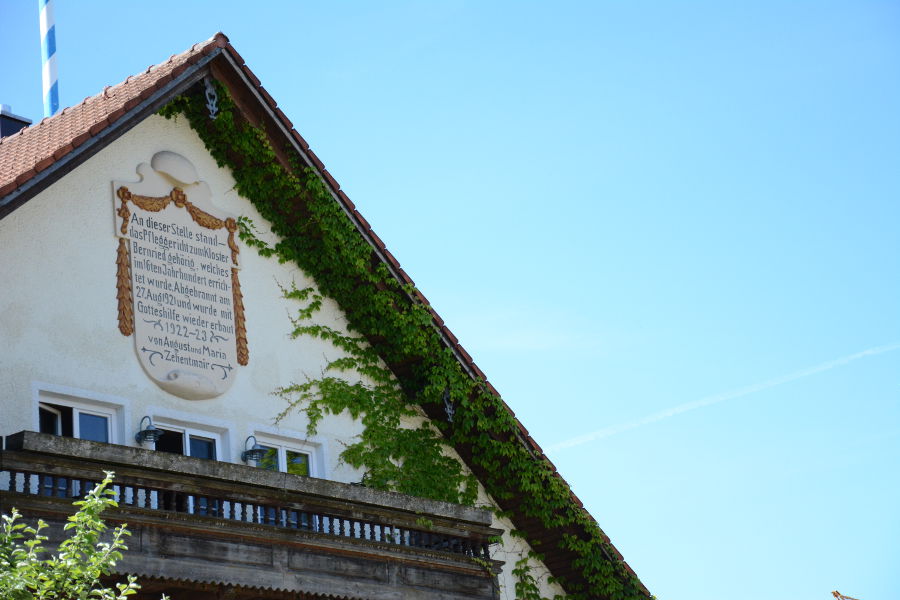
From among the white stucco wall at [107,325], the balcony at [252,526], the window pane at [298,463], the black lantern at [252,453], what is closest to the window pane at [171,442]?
the white stucco wall at [107,325]

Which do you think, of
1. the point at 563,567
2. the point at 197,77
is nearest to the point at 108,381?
the point at 197,77

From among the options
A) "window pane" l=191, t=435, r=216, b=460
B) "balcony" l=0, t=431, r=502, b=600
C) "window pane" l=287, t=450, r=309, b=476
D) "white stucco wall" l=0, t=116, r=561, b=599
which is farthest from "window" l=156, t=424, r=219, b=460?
"balcony" l=0, t=431, r=502, b=600

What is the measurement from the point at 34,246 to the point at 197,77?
10.7ft

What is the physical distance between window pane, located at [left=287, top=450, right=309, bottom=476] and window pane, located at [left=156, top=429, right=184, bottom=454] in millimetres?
1716

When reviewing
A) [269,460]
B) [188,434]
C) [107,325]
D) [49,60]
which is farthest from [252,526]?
[49,60]

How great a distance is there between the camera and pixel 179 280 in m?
17.1

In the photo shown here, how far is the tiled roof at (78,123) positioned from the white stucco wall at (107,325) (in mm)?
526

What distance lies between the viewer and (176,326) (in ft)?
55.3

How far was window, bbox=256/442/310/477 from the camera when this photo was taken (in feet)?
56.9

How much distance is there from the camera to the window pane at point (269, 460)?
1720 centimetres

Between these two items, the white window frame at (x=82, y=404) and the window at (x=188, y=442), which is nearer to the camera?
the white window frame at (x=82, y=404)

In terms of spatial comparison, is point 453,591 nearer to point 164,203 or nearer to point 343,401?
point 343,401

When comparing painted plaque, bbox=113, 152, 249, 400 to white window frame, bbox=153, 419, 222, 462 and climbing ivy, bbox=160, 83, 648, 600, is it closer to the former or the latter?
white window frame, bbox=153, 419, 222, 462

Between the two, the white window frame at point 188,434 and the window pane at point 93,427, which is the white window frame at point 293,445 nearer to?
the white window frame at point 188,434
